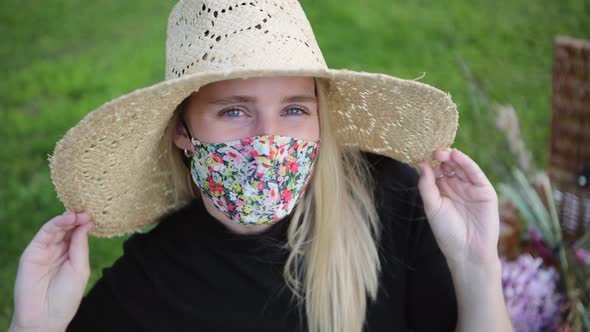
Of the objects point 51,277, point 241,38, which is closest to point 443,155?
point 241,38

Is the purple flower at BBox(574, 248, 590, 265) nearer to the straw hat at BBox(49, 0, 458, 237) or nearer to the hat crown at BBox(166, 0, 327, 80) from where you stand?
the straw hat at BBox(49, 0, 458, 237)

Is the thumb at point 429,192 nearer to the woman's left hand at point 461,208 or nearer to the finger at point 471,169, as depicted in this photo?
the woman's left hand at point 461,208

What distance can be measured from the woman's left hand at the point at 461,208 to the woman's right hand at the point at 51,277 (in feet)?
3.29

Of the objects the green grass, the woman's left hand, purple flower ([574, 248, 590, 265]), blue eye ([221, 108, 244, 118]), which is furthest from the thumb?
the green grass

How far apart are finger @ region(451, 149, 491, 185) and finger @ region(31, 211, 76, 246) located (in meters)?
1.09

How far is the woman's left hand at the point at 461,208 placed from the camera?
1671mm

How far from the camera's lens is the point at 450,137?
5.68 ft

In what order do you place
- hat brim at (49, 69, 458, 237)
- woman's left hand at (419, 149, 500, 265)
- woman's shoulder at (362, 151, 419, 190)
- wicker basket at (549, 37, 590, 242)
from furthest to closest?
wicker basket at (549, 37, 590, 242), woman's shoulder at (362, 151, 419, 190), woman's left hand at (419, 149, 500, 265), hat brim at (49, 69, 458, 237)

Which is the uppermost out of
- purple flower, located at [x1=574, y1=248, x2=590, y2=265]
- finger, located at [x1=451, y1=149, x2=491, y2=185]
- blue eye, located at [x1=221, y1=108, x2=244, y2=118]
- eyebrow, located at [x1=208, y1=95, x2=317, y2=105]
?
eyebrow, located at [x1=208, y1=95, x2=317, y2=105]

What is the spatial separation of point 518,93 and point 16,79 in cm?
398

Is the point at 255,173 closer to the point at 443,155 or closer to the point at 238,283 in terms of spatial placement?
the point at 238,283

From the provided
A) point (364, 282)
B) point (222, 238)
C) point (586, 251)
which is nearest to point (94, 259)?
point (222, 238)

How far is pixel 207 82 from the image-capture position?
142 cm

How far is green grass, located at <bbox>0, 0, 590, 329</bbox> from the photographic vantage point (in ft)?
12.8
